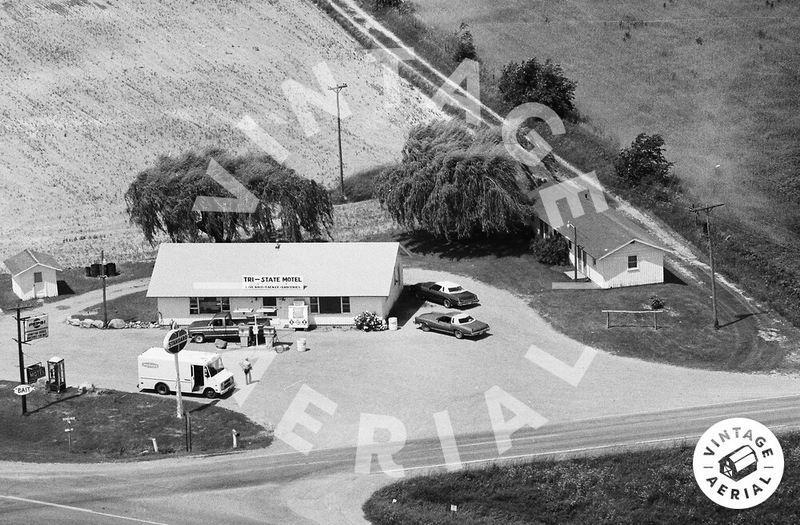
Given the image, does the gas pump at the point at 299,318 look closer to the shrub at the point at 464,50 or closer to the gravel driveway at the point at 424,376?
the gravel driveway at the point at 424,376

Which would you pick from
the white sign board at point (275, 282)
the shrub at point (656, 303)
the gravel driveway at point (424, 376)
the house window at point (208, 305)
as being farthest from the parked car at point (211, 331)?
the shrub at point (656, 303)

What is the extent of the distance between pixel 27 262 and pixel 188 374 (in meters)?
26.8

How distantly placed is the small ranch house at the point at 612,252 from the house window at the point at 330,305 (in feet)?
60.3

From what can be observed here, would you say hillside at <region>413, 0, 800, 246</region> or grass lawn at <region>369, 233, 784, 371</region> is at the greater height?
hillside at <region>413, 0, 800, 246</region>

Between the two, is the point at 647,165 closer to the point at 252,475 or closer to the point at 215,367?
the point at 215,367

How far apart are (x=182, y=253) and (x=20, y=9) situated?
7179 centimetres

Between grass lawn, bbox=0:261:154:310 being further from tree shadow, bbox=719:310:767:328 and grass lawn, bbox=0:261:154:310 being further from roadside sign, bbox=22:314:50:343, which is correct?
tree shadow, bbox=719:310:767:328

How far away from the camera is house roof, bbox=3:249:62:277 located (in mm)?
73625

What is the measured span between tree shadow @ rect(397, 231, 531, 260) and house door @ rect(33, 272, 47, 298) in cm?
2942

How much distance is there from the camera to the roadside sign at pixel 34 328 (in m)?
58.0

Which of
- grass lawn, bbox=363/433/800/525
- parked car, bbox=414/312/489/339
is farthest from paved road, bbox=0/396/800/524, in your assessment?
parked car, bbox=414/312/489/339

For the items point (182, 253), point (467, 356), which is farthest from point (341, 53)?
point (467, 356)

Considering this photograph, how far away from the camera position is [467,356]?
58781mm

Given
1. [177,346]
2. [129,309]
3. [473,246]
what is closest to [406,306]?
[473,246]
